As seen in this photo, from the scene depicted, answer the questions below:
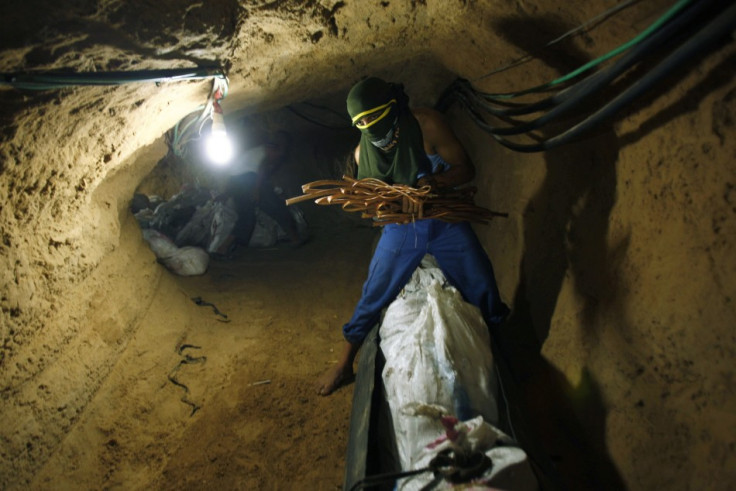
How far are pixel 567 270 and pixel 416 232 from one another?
1067 millimetres

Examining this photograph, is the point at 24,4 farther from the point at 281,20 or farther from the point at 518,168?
the point at 518,168

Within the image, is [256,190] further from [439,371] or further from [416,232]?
[439,371]

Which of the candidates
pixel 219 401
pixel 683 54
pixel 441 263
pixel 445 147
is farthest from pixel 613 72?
pixel 219 401

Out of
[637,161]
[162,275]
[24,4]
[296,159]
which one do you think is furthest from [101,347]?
[296,159]

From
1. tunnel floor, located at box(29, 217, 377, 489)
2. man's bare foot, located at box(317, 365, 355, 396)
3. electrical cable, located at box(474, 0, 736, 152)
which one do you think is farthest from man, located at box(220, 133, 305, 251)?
electrical cable, located at box(474, 0, 736, 152)

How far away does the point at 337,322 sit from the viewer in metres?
3.96

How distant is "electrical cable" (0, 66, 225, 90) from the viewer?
1375 mm

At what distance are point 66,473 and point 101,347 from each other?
2.96 ft

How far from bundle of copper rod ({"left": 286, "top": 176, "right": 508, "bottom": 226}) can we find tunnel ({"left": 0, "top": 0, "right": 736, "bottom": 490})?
2.30 ft

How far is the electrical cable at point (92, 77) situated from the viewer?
1.38 metres

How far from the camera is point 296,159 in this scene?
8336mm

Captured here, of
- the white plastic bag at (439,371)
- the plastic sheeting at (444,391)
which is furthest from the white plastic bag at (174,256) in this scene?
the white plastic bag at (439,371)

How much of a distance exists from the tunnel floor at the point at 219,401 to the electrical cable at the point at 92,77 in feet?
6.99

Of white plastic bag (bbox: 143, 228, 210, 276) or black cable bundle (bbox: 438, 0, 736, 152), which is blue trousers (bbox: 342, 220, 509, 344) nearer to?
black cable bundle (bbox: 438, 0, 736, 152)
